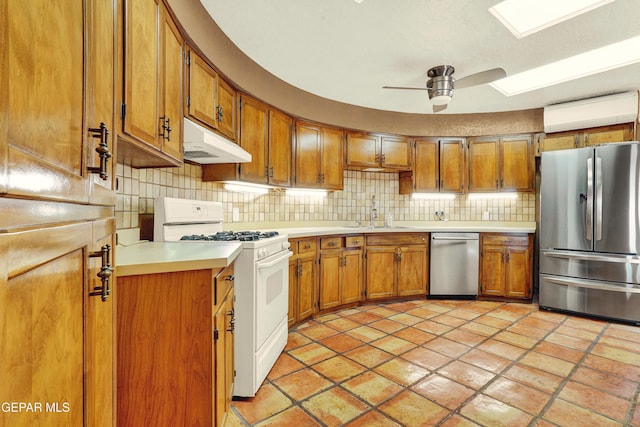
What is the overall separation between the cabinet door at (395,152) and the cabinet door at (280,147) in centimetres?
136

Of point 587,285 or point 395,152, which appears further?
point 395,152

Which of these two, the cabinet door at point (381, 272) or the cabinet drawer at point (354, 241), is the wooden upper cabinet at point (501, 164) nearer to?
the cabinet door at point (381, 272)

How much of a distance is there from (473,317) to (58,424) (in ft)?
11.6

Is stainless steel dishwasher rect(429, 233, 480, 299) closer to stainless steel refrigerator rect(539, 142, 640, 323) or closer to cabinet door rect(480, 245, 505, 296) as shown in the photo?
cabinet door rect(480, 245, 505, 296)

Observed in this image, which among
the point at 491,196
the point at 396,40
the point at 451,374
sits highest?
the point at 396,40

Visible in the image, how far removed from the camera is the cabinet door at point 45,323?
1.31ft

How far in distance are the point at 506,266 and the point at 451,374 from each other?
7.62 feet

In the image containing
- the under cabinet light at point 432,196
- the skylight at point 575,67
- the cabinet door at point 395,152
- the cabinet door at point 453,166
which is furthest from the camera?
the under cabinet light at point 432,196

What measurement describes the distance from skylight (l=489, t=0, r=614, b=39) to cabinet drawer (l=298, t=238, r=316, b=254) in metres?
2.27

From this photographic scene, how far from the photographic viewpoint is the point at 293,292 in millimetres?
2867

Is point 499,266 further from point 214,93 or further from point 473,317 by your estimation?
point 214,93

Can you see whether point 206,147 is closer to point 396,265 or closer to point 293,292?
point 293,292

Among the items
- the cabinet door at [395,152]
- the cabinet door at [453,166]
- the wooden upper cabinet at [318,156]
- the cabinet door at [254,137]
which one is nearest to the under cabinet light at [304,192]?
the wooden upper cabinet at [318,156]

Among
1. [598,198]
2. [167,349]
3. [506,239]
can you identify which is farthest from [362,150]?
[167,349]
